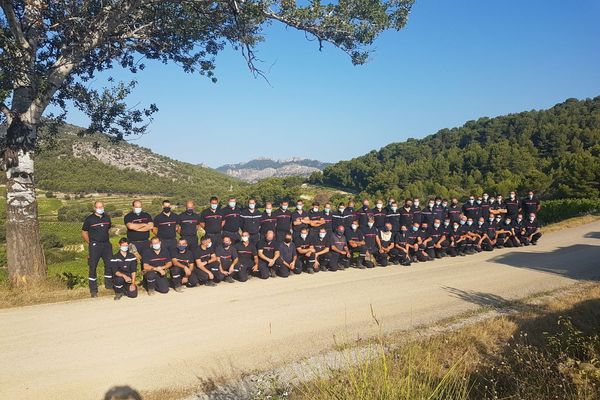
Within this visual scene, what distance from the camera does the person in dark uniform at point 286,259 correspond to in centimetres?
1137

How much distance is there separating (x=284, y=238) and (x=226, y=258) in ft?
6.68

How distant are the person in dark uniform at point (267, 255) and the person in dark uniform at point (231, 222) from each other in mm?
719

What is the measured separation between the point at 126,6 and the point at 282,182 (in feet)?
262

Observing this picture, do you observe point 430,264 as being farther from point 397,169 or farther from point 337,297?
point 397,169

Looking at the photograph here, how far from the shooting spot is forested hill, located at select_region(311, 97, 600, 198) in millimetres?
48719

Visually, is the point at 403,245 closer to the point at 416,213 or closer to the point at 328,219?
the point at 416,213

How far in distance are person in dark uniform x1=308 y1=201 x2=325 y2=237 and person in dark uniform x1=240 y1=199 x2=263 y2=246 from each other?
67.2 inches

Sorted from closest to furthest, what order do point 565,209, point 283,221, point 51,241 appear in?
point 283,221 < point 565,209 < point 51,241

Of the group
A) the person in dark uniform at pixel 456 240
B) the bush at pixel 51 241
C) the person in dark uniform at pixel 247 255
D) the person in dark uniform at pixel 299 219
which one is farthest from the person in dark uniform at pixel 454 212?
the bush at pixel 51 241

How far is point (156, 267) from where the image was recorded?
30.8ft

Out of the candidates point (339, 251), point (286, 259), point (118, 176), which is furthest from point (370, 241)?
point (118, 176)

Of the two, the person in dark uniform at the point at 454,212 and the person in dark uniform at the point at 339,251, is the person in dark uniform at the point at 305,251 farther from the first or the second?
the person in dark uniform at the point at 454,212

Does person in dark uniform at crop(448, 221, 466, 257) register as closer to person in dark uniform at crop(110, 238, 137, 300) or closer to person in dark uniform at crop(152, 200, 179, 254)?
person in dark uniform at crop(152, 200, 179, 254)

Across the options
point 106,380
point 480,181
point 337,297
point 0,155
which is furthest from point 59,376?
point 480,181
